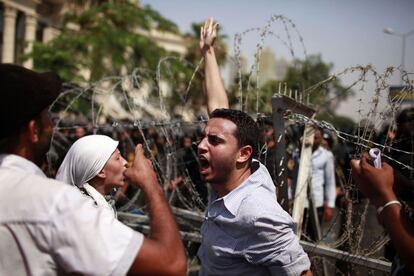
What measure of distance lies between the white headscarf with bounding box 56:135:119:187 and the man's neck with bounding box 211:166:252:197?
2.26ft

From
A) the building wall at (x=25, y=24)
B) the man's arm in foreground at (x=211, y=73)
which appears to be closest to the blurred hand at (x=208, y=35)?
the man's arm in foreground at (x=211, y=73)

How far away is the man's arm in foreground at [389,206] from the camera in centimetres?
156

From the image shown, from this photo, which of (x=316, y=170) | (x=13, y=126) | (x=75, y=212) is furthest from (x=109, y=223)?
(x=316, y=170)

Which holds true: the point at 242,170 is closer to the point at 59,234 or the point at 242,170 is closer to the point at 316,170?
the point at 59,234

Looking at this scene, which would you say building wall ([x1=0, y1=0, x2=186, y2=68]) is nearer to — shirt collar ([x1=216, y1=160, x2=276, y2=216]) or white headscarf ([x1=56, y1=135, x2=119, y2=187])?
white headscarf ([x1=56, y1=135, x2=119, y2=187])

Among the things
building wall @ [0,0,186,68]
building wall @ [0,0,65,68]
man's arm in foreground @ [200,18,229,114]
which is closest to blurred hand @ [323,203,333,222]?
man's arm in foreground @ [200,18,229,114]

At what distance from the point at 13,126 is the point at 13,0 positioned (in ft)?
80.1

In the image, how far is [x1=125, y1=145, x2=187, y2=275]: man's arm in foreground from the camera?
4.60 feet

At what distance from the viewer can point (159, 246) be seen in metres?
1.42

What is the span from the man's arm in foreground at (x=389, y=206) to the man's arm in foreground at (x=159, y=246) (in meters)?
0.73

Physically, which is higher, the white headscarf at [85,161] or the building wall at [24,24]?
the building wall at [24,24]

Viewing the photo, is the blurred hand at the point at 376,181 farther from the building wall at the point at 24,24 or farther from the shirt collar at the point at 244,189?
the building wall at the point at 24,24

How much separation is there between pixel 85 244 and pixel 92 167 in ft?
4.12

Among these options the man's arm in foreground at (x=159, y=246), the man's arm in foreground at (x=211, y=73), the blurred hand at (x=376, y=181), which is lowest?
the man's arm in foreground at (x=159, y=246)
